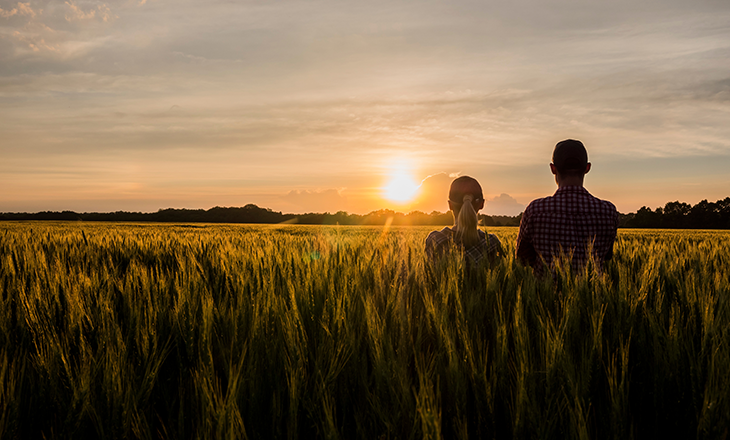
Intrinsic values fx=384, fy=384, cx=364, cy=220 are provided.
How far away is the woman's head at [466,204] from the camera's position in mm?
3227

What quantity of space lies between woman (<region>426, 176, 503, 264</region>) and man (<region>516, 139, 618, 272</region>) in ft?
1.45

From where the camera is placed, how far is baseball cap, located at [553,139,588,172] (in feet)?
10.7

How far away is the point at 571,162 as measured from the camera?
3273 millimetres

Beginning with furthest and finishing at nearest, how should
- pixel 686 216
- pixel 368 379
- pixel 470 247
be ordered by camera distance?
pixel 686 216
pixel 470 247
pixel 368 379

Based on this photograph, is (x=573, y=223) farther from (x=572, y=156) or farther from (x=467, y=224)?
(x=467, y=224)

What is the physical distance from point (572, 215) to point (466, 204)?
3.08 ft

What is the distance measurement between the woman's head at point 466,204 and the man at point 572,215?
53cm

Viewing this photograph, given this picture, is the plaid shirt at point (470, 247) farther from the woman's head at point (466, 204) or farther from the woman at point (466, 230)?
the woman's head at point (466, 204)

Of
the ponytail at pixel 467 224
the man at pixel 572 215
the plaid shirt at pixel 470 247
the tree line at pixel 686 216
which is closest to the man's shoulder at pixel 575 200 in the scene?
the man at pixel 572 215

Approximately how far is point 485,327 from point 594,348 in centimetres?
48

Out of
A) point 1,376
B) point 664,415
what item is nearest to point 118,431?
point 1,376

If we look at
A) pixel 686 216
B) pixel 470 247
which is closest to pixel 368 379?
pixel 470 247

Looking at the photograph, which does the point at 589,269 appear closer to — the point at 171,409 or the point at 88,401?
the point at 171,409

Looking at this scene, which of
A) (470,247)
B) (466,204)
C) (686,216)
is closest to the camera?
(466,204)
